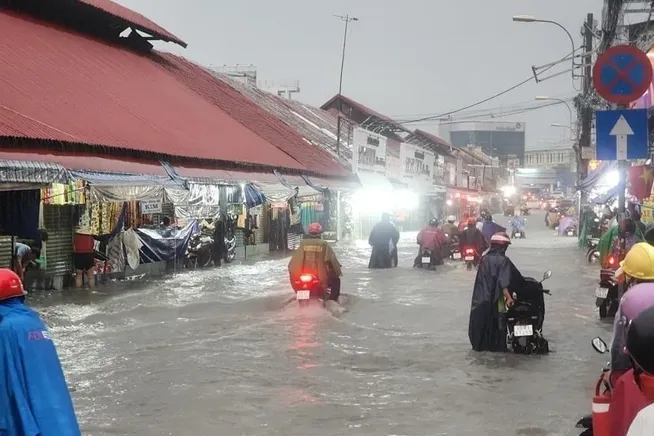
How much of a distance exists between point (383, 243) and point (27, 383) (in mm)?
17953

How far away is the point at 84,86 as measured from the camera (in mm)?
17906

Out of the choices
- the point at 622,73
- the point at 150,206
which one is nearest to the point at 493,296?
the point at 622,73

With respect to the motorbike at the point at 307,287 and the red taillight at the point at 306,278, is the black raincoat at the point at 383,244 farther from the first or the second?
the red taillight at the point at 306,278

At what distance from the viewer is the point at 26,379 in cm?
393

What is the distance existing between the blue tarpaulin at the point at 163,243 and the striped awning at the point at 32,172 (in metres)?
5.95

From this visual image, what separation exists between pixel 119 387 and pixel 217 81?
76.8 feet

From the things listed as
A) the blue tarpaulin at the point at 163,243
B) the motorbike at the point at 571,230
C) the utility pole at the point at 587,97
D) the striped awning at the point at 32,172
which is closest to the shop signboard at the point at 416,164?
the utility pole at the point at 587,97

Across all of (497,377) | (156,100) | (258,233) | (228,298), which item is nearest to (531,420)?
(497,377)

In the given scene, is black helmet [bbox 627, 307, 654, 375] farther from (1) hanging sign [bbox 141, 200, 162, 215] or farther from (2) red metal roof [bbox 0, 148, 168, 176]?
(1) hanging sign [bbox 141, 200, 162, 215]

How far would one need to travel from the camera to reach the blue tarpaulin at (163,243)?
62.7 ft

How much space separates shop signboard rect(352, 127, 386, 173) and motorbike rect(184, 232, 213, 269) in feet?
24.3

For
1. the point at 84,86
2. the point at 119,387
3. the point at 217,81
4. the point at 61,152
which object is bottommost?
the point at 119,387

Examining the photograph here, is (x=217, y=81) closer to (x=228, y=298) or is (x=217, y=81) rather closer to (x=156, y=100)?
(x=156, y=100)

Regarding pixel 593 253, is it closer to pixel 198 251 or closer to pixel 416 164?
pixel 416 164
